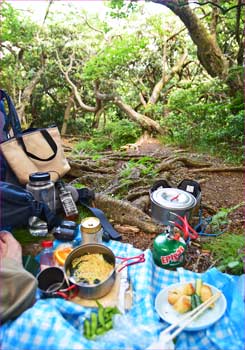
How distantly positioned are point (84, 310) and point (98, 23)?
1239 cm

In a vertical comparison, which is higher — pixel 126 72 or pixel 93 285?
pixel 126 72

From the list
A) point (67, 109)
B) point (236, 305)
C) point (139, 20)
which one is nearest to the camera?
point (236, 305)

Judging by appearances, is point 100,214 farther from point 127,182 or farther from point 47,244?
point 127,182

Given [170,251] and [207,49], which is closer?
[170,251]

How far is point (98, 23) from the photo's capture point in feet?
37.9

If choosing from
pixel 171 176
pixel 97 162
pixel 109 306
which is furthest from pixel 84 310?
pixel 97 162

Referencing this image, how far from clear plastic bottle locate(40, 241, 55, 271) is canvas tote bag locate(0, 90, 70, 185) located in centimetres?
77

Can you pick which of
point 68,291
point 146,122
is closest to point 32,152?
point 68,291

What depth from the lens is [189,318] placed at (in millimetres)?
1583

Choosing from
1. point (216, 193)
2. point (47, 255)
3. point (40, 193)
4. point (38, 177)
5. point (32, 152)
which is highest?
point (32, 152)

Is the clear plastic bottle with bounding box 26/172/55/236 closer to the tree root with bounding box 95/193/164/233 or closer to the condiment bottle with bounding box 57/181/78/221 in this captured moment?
the condiment bottle with bounding box 57/181/78/221

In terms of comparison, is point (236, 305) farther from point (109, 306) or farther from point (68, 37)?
point (68, 37)

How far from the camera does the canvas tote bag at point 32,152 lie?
2707mm

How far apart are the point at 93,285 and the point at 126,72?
1076 centimetres
